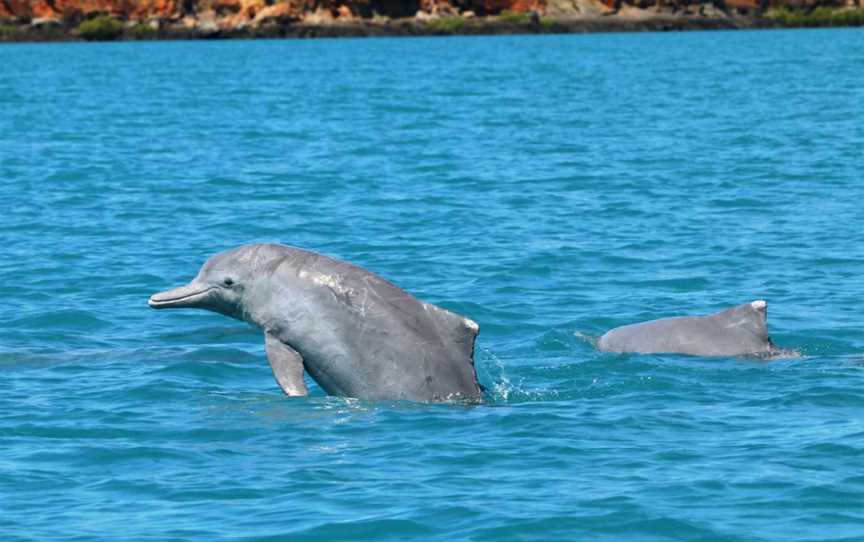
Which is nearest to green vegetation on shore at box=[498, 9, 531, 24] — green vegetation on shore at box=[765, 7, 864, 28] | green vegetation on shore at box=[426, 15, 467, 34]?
green vegetation on shore at box=[426, 15, 467, 34]

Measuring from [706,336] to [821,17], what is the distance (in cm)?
12916

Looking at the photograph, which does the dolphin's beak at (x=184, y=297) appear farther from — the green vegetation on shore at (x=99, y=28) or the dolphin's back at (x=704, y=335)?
the green vegetation on shore at (x=99, y=28)

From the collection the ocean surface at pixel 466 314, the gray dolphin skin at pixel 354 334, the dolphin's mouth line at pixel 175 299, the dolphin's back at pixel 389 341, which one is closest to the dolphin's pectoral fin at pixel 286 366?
the gray dolphin skin at pixel 354 334

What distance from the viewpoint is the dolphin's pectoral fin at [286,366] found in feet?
40.3

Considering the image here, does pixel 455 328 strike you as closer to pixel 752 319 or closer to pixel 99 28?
pixel 752 319

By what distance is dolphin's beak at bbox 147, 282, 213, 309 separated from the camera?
1295 cm

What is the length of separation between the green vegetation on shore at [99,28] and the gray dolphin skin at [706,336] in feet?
416

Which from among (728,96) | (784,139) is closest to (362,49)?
(728,96)

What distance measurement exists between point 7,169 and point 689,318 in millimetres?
21569

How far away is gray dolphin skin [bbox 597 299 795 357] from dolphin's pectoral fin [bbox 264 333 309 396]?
152 inches

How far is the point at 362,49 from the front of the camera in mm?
112938

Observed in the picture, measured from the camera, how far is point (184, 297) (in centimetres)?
1300

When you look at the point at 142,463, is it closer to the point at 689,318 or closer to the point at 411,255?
the point at 689,318

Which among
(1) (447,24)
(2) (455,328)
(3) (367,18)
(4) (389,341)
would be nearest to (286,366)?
(4) (389,341)
